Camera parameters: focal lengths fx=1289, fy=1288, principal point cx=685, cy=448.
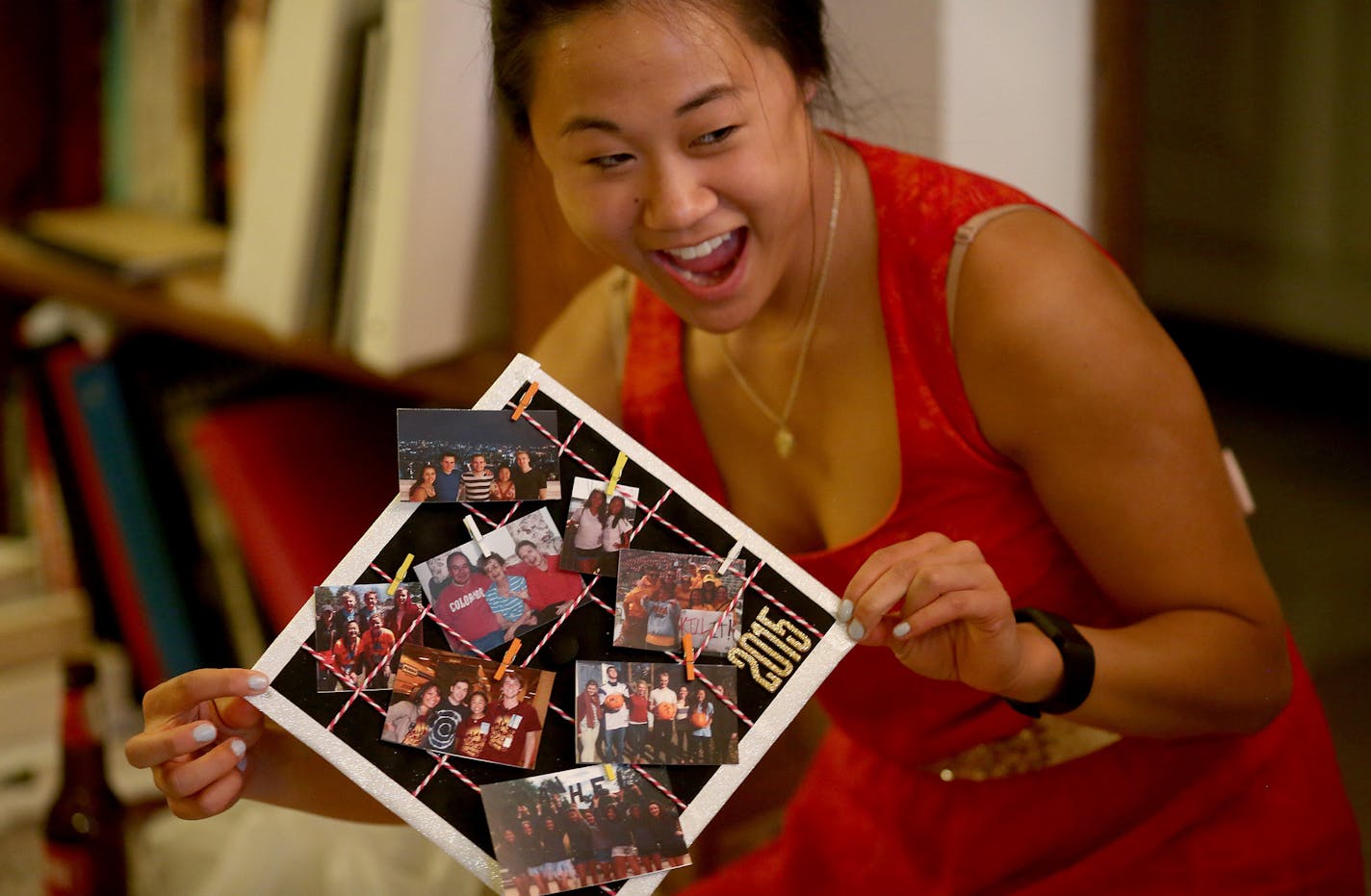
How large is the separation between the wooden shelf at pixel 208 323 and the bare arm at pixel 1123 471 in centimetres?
34

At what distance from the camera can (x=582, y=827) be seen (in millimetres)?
587

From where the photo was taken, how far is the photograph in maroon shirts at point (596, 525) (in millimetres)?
600

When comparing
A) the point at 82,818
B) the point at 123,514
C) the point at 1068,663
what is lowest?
the point at 82,818

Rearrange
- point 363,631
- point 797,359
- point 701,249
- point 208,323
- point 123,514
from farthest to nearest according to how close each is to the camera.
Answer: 1. point 123,514
2. point 208,323
3. point 797,359
4. point 701,249
5. point 363,631

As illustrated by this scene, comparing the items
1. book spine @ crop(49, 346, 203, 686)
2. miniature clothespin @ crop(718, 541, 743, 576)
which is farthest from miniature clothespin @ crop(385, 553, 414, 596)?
book spine @ crop(49, 346, 203, 686)

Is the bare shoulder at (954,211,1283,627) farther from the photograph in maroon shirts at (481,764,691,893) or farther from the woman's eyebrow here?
the photograph in maroon shirts at (481,764,691,893)

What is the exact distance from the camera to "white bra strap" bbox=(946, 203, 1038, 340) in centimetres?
71

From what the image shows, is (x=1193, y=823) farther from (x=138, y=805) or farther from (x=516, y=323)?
(x=138, y=805)

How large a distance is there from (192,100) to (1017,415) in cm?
106

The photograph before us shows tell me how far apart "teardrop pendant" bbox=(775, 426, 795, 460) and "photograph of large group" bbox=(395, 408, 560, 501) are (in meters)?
0.24

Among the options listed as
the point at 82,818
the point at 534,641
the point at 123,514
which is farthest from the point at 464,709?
the point at 123,514

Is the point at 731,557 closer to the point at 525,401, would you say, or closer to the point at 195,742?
the point at 525,401

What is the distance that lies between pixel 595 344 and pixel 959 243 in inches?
10.8

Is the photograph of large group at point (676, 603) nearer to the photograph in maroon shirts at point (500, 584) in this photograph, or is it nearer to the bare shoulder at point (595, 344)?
the photograph in maroon shirts at point (500, 584)
